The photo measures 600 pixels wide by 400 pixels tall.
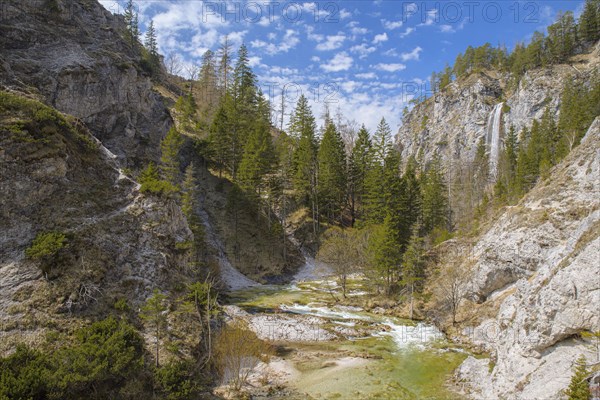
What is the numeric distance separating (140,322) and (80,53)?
43692 mm

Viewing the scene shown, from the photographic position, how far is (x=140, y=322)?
20.6 metres

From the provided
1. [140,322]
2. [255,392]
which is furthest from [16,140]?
[255,392]

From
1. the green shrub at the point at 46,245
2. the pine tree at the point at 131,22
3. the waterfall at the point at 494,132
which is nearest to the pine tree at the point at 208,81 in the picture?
the pine tree at the point at 131,22

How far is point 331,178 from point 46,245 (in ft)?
139

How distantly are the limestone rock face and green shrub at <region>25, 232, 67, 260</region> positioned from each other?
25.2 m

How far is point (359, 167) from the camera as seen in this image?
59000mm

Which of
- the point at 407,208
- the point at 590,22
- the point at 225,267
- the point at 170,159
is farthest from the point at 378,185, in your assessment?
the point at 590,22

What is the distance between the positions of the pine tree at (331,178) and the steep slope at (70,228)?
3148cm

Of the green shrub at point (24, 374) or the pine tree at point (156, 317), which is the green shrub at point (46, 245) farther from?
the pine tree at point (156, 317)

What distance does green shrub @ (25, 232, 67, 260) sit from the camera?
19766 mm

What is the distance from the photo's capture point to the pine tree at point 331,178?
5659 cm

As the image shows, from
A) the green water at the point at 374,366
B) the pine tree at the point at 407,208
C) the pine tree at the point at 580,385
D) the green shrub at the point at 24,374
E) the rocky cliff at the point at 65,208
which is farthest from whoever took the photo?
the pine tree at the point at 407,208

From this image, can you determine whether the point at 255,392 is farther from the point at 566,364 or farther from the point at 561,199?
the point at 561,199

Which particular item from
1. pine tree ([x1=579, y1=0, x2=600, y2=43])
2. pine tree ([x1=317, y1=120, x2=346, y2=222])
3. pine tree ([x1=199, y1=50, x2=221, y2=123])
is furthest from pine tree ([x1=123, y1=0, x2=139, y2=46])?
pine tree ([x1=579, y1=0, x2=600, y2=43])
